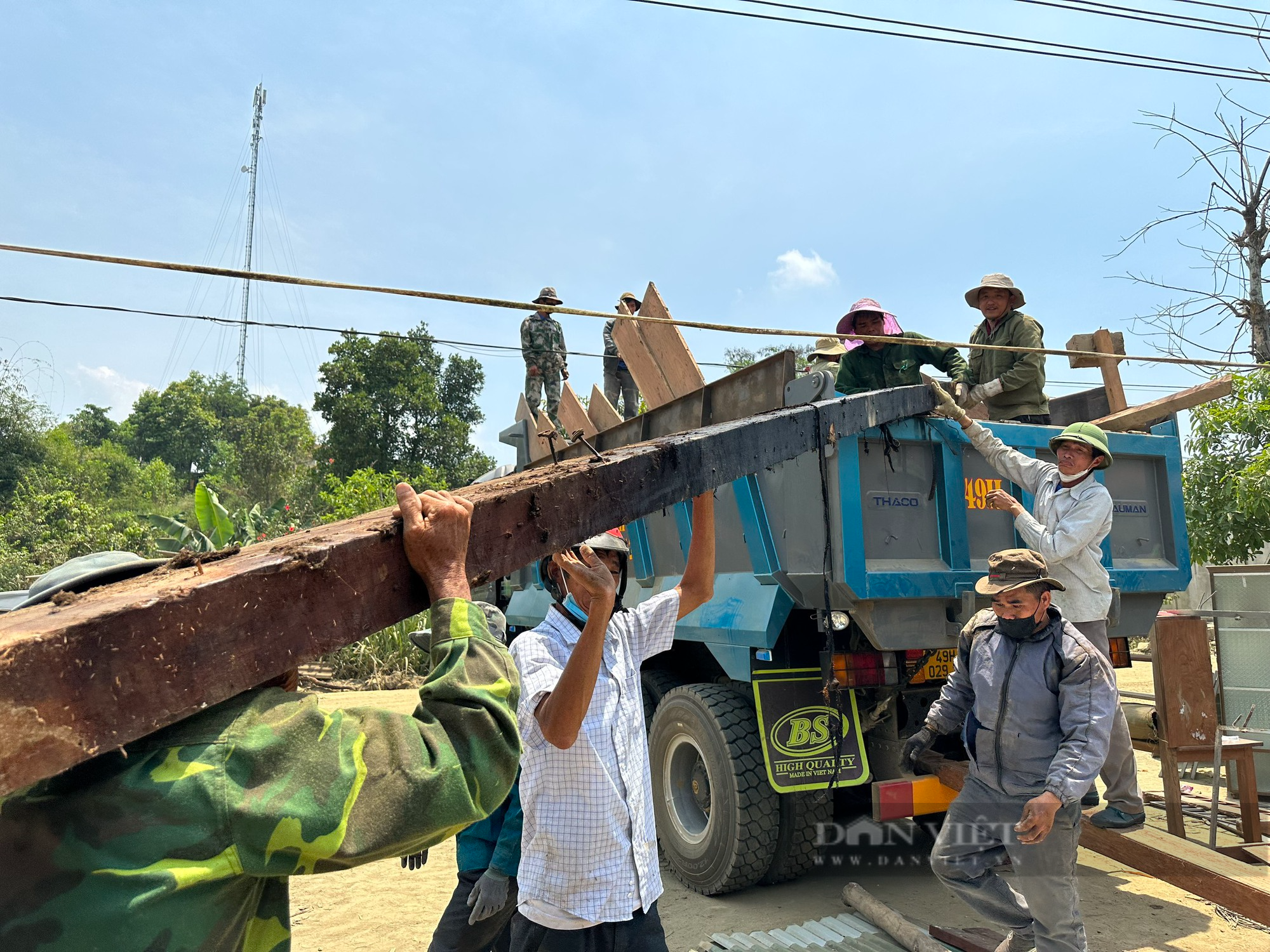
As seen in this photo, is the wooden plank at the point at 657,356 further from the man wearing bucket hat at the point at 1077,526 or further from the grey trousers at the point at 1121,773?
the grey trousers at the point at 1121,773

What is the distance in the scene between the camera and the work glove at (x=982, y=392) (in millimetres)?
4859

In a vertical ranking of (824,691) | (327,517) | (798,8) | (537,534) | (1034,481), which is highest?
(798,8)

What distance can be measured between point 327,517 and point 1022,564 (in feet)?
59.8

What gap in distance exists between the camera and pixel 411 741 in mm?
1279

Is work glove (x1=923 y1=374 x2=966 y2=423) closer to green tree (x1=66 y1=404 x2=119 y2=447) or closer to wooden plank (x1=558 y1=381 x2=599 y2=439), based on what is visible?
wooden plank (x1=558 y1=381 x2=599 y2=439)

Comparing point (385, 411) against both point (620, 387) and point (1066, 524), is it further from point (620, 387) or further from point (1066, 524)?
point (1066, 524)

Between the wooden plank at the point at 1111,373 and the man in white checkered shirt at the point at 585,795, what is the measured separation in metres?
3.85

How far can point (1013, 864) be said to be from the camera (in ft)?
11.6

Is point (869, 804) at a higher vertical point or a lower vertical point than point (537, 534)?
lower

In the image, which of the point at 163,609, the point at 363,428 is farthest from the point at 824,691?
the point at 363,428

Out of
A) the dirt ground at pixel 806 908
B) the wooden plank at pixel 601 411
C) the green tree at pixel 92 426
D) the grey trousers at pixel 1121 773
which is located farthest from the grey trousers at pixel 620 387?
the green tree at pixel 92 426

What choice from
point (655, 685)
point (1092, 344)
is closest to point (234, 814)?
point (655, 685)

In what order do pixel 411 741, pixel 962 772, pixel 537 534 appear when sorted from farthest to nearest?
pixel 962 772 < pixel 537 534 < pixel 411 741

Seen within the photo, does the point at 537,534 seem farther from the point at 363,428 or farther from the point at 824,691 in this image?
the point at 363,428
